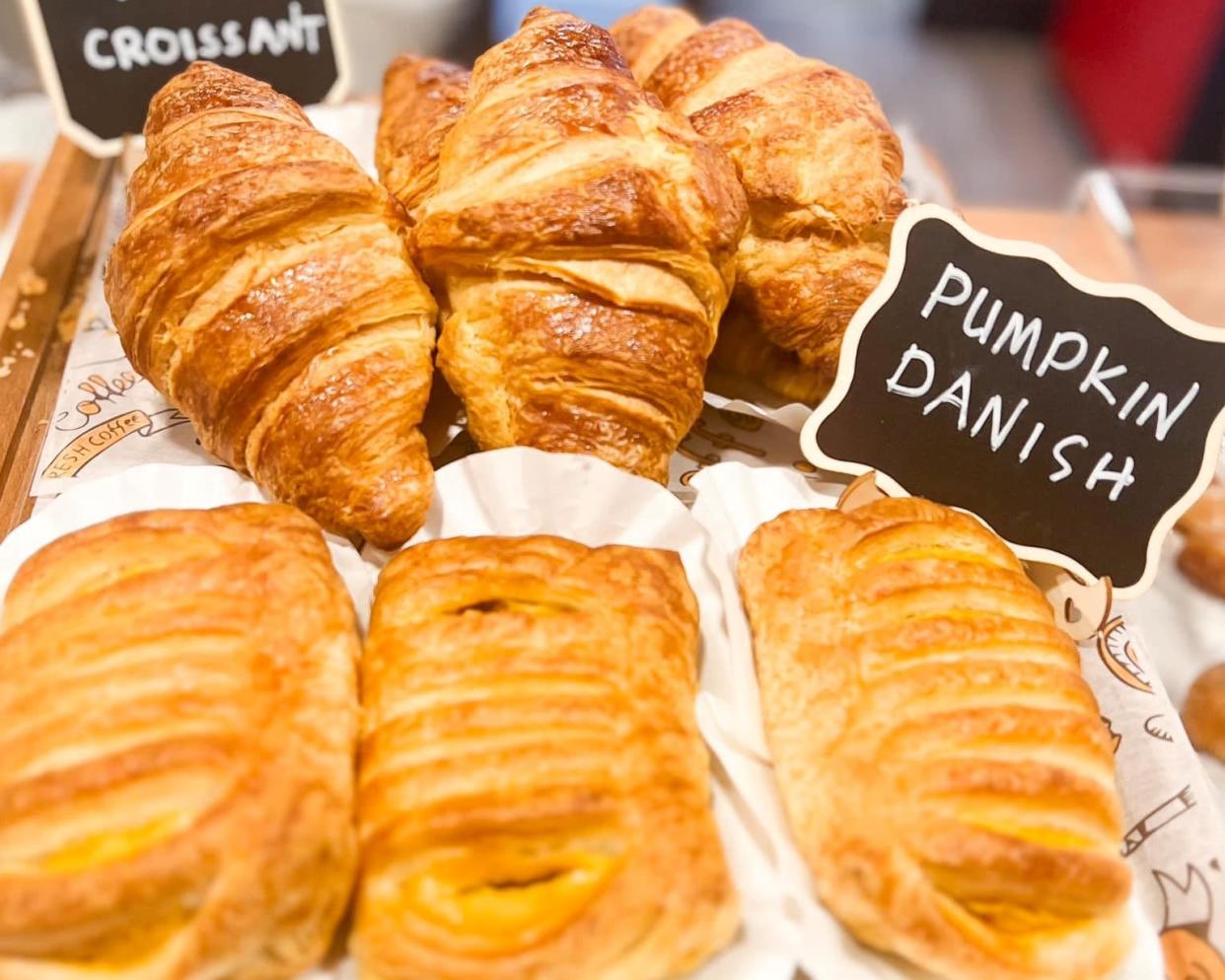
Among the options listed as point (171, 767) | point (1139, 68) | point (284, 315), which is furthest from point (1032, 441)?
point (1139, 68)

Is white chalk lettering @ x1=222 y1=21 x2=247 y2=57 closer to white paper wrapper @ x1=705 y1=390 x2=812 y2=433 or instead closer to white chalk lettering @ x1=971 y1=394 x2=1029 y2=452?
white paper wrapper @ x1=705 y1=390 x2=812 y2=433

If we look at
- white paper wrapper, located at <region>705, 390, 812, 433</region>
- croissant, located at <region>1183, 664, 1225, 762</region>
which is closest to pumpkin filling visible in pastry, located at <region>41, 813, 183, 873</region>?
white paper wrapper, located at <region>705, 390, 812, 433</region>

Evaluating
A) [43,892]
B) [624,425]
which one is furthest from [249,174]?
[43,892]

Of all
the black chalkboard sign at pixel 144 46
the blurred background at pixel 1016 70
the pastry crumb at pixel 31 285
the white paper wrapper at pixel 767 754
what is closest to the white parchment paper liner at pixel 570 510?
the white paper wrapper at pixel 767 754

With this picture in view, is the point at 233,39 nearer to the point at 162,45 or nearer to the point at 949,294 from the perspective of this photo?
the point at 162,45

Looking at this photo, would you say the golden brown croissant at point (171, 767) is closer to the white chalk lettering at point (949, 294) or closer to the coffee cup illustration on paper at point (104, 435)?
the coffee cup illustration on paper at point (104, 435)

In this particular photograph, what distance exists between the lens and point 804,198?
85.4 inches

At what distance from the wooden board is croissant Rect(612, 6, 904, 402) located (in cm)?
161

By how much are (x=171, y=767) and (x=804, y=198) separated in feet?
5.41

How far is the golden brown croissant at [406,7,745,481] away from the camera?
188 cm

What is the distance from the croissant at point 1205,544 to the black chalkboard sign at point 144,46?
264 cm

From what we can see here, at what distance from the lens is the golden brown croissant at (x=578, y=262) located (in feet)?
6.18

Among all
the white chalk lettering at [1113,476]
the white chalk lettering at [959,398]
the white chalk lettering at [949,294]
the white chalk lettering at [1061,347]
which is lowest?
the white chalk lettering at [1113,476]

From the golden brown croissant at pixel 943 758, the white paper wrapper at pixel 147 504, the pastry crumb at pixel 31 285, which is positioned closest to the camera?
the golden brown croissant at pixel 943 758
